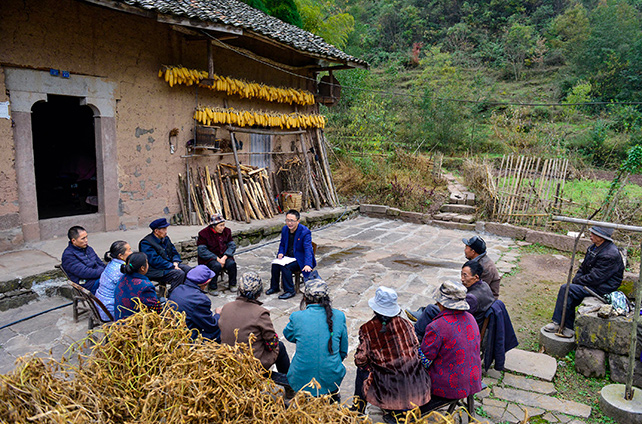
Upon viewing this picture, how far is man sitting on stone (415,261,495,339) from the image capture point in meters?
3.85

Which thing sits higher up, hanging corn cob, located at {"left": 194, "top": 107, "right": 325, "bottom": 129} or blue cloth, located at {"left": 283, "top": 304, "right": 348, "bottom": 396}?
hanging corn cob, located at {"left": 194, "top": 107, "right": 325, "bottom": 129}

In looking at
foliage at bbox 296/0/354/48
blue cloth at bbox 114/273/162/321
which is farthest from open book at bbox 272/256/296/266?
foliage at bbox 296/0/354/48

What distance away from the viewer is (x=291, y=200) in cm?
1111

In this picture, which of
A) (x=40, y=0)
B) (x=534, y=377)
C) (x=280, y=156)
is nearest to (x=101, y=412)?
(x=534, y=377)

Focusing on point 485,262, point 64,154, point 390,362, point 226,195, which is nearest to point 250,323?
point 390,362

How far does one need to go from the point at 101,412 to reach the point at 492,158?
59.1 ft

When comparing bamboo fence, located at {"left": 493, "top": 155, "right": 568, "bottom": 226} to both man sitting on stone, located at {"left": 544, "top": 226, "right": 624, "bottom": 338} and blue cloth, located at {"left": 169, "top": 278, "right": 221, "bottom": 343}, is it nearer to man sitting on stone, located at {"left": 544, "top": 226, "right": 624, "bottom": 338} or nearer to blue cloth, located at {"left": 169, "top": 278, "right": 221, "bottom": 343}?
man sitting on stone, located at {"left": 544, "top": 226, "right": 624, "bottom": 338}

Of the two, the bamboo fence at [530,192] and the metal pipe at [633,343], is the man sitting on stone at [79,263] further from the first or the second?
the bamboo fence at [530,192]

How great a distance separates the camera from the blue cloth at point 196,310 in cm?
364

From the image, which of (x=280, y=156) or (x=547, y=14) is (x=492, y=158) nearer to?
(x=280, y=156)

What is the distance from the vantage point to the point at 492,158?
17438 mm

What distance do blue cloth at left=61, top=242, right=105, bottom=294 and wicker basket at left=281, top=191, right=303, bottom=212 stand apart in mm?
6457

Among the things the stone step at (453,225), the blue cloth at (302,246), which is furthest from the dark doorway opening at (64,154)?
the stone step at (453,225)

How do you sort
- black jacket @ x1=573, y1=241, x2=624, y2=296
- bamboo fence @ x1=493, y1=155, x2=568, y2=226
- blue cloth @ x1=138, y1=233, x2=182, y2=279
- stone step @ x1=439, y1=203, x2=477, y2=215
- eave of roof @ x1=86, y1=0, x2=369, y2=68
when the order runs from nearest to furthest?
1. black jacket @ x1=573, y1=241, x2=624, y2=296
2. blue cloth @ x1=138, y1=233, x2=182, y2=279
3. eave of roof @ x1=86, y1=0, x2=369, y2=68
4. bamboo fence @ x1=493, y1=155, x2=568, y2=226
5. stone step @ x1=439, y1=203, x2=477, y2=215
